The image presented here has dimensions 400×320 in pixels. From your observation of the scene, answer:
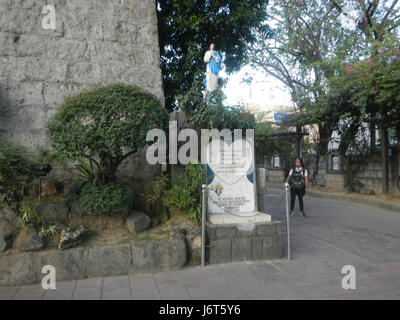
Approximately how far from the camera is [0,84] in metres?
5.39

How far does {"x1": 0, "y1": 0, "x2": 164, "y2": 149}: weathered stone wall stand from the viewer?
5492 mm

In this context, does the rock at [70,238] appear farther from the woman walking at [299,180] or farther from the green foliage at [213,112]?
the woman walking at [299,180]

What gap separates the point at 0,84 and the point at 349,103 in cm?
1021

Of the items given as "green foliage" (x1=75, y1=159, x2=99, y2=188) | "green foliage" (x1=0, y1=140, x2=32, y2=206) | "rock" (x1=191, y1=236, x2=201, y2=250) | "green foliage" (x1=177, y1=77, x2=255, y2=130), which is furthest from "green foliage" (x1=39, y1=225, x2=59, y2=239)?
"green foliage" (x1=177, y1=77, x2=255, y2=130)

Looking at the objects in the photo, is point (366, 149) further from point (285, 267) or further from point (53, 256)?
point (53, 256)

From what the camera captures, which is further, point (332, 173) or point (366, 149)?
point (332, 173)

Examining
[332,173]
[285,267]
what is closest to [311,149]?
[332,173]

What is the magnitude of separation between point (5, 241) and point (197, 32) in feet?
22.0

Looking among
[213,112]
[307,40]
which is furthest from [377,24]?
[213,112]

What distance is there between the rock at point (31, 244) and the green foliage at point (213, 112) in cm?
287

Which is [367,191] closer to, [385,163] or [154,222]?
[385,163]

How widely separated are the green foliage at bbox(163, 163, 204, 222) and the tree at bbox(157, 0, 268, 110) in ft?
13.6

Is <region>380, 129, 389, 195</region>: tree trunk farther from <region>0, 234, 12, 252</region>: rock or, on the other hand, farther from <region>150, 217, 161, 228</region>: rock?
<region>0, 234, 12, 252</region>: rock

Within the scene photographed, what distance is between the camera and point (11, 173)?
4.47 metres
